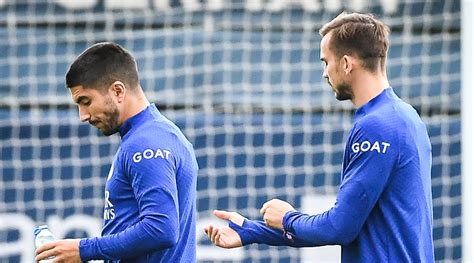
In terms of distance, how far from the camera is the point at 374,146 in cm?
327

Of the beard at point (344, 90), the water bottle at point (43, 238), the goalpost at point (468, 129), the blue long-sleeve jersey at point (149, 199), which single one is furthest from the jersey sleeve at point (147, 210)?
the goalpost at point (468, 129)

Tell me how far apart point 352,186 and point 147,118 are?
722 millimetres

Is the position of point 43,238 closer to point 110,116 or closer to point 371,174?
point 110,116

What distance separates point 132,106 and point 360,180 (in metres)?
0.81

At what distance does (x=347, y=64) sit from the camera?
3400 millimetres

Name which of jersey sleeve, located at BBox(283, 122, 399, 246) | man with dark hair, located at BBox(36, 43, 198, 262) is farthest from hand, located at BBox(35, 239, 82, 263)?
jersey sleeve, located at BBox(283, 122, 399, 246)

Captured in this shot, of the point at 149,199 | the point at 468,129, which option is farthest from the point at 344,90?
the point at 468,129

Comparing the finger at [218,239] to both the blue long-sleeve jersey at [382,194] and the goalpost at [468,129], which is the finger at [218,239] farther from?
the goalpost at [468,129]

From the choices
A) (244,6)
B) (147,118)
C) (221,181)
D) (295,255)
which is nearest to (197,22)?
(244,6)

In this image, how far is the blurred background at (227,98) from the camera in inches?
255

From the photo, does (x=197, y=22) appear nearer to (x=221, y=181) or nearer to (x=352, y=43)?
(x=221, y=181)

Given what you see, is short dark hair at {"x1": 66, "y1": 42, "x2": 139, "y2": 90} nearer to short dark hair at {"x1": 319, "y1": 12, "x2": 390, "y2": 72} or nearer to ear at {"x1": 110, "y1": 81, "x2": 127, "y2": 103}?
ear at {"x1": 110, "y1": 81, "x2": 127, "y2": 103}

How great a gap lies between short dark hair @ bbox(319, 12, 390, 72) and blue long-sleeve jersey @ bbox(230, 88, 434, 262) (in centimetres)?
12

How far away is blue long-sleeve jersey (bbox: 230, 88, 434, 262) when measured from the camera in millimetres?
3273
